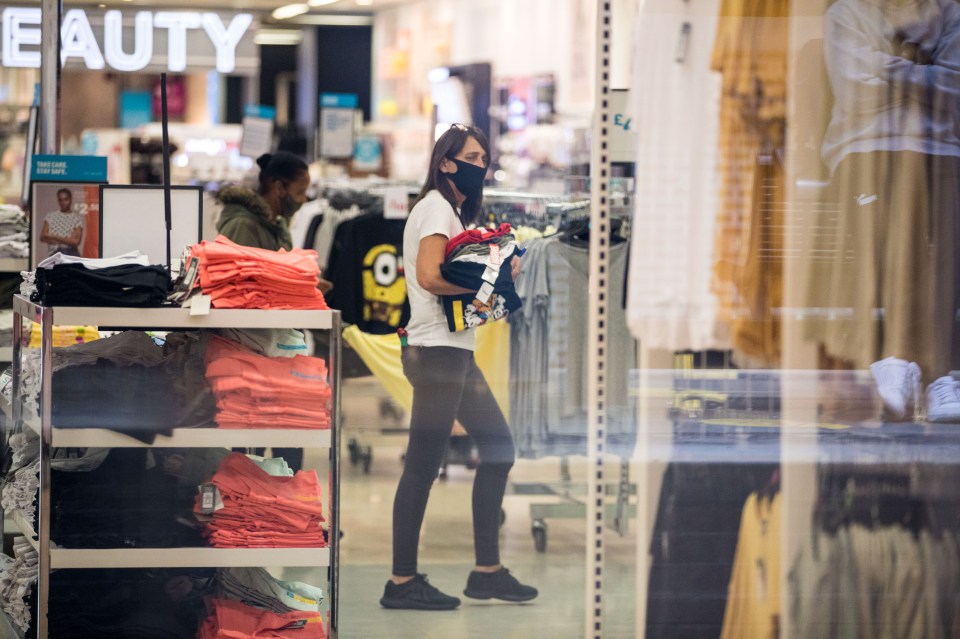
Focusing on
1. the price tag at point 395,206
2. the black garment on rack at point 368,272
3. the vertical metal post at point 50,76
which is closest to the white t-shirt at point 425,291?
the vertical metal post at point 50,76

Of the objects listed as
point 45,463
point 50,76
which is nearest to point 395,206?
point 50,76

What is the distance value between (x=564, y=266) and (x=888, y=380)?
1.92m

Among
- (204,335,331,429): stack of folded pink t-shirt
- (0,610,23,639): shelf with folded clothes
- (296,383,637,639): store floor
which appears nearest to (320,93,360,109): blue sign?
(296,383,637,639): store floor

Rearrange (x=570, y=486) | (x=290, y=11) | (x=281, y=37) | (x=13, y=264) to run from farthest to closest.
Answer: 1. (x=281, y=37)
2. (x=290, y=11)
3. (x=13, y=264)
4. (x=570, y=486)

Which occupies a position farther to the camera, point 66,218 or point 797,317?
point 66,218

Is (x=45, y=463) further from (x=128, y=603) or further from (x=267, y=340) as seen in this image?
(x=267, y=340)

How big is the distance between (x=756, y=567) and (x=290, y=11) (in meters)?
15.3

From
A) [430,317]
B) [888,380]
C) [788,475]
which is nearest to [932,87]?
[888,380]

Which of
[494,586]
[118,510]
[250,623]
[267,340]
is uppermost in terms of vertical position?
[267,340]

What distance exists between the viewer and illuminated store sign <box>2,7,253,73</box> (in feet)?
16.5

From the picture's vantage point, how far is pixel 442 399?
3.97 m

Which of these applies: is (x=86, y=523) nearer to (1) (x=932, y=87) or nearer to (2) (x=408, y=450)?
(2) (x=408, y=450)

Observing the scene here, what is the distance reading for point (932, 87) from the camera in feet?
9.69

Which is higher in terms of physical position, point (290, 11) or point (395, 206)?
point (290, 11)
